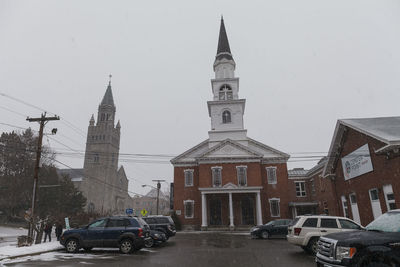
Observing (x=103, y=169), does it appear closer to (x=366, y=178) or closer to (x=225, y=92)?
(x=225, y=92)

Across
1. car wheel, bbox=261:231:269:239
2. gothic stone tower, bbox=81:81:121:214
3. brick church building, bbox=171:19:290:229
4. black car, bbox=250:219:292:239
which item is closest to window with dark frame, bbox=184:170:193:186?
brick church building, bbox=171:19:290:229

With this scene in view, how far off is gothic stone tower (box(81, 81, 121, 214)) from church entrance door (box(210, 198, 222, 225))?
43304mm

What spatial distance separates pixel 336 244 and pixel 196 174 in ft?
95.1

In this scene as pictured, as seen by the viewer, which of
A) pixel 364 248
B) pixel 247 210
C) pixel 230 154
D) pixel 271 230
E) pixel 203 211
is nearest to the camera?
pixel 364 248

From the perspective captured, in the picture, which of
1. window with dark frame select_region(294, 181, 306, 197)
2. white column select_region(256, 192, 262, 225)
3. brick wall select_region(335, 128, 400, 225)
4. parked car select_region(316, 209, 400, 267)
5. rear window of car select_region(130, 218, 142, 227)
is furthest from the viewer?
window with dark frame select_region(294, 181, 306, 197)

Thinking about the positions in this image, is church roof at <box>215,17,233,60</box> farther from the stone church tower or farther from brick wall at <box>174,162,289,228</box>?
the stone church tower

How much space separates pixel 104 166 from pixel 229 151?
53.0m

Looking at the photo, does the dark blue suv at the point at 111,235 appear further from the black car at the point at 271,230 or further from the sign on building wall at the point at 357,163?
the sign on building wall at the point at 357,163

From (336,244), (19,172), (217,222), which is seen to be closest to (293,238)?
(336,244)

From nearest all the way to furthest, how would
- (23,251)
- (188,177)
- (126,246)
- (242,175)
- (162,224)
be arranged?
(126,246) → (23,251) → (162,224) → (242,175) → (188,177)

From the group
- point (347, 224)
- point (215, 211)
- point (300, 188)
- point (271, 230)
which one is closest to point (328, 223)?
point (347, 224)

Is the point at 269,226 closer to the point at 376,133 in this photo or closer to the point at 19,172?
the point at 376,133

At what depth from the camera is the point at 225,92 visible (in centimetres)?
3906

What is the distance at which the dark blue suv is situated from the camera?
12.2m
